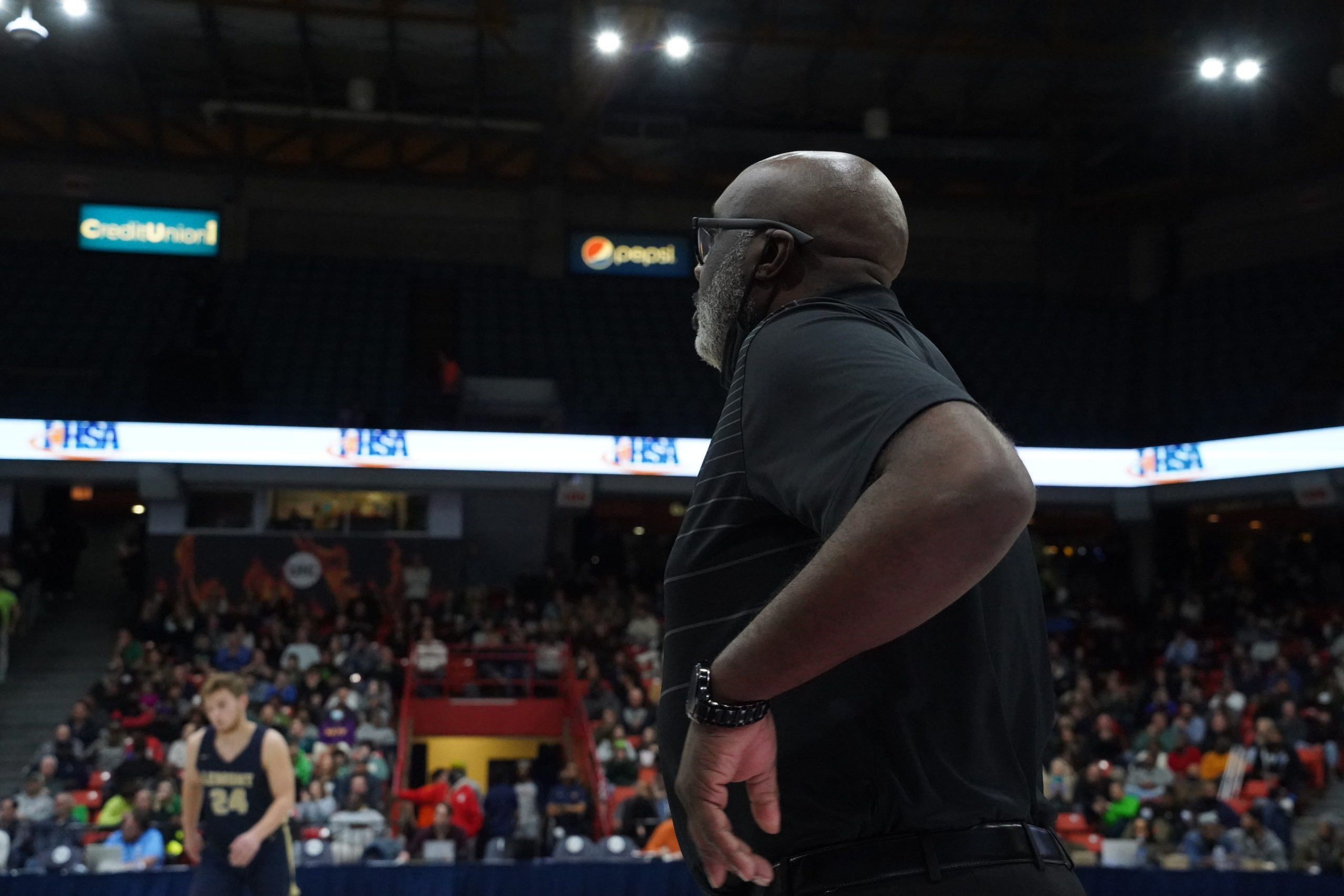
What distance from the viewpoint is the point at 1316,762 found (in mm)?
14125

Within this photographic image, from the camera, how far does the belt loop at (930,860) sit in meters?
1.39

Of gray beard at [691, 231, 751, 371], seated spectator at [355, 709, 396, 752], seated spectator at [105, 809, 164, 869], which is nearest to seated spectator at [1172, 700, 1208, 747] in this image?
seated spectator at [355, 709, 396, 752]

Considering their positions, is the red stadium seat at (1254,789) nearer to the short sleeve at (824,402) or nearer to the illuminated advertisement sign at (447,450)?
the illuminated advertisement sign at (447,450)

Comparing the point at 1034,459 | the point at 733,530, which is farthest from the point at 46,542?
the point at 733,530

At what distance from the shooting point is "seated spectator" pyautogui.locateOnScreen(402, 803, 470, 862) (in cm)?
1108

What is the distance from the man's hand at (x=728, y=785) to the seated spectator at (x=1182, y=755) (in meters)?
14.2

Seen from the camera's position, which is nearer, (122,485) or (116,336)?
(122,485)

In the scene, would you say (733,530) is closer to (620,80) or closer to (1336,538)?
(620,80)

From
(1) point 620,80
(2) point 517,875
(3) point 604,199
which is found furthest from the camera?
(3) point 604,199

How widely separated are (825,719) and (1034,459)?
18.3 meters

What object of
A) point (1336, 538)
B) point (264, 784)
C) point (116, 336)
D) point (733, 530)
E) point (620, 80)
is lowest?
point (264, 784)

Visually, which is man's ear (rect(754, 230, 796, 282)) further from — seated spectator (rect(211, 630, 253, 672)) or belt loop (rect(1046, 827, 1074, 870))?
seated spectator (rect(211, 630, 253, 672))

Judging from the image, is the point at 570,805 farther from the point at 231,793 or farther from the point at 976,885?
the point at 976,885

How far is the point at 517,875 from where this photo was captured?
9.36 meters
